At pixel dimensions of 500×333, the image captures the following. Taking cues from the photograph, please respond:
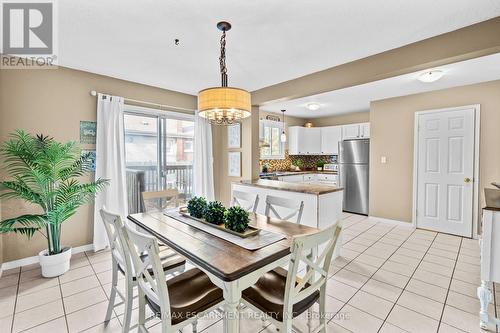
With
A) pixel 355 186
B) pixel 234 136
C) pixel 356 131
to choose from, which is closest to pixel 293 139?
pixel 356 131

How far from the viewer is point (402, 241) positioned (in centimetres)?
363

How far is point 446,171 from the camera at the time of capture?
3.96 meters

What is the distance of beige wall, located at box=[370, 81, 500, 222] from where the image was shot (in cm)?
357

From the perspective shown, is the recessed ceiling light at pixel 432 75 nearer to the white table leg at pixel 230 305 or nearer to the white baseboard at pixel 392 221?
the white baseboard at pixel 392 221

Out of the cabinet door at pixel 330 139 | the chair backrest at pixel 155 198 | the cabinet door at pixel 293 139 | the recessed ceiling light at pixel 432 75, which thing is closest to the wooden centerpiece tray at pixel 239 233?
the chair backrest at pixel 155 198

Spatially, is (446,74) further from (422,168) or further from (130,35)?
(130,35)

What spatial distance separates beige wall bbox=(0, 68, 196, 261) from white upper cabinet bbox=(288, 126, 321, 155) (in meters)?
4.19

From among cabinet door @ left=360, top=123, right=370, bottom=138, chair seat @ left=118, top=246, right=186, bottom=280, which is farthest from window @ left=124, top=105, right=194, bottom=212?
cabinet door @ left=360, top=123, right=370, bottom=138

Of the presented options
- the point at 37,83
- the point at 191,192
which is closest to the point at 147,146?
the point at 191,192

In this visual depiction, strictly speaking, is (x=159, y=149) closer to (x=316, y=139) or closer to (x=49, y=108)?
(x=49, y=108)

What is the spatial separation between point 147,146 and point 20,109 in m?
1.56

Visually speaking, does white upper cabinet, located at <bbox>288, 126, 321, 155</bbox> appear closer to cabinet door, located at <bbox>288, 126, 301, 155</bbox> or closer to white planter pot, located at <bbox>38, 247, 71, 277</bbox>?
cabinet door, located at <bbox>288, 126, 301, 155</bbox>

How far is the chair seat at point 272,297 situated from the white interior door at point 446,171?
3.76m

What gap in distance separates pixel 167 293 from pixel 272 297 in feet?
2.08
